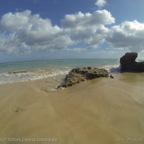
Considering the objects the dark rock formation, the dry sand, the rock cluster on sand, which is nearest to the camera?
the dry sand

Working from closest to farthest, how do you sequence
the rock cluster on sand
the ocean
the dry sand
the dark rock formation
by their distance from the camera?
the dry sand
the rock cluster on sand
the ocean
the dark rock formation

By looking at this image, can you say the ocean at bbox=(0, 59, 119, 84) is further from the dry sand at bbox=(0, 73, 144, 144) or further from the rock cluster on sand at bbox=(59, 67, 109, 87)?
the dry sand at bbox=(0, 73, 144, 144)

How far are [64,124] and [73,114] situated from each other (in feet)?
1.71

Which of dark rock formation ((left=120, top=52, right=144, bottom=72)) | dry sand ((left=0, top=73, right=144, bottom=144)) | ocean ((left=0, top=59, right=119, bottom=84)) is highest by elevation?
dark rock formation ((left=120, top=52, right=144, bottom=72))

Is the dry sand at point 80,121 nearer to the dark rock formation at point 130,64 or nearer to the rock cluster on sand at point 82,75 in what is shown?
the rock cluster on sand at point 82,75

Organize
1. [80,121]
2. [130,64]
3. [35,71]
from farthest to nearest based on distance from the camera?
[35,71] → [130,64] → [80,121]

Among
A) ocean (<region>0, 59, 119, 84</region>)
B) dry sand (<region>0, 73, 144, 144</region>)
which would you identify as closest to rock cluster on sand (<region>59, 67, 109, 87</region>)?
ocean (<region>0, 59, 119, 84</region>)

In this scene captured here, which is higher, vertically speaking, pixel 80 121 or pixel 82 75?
pixel 82 75

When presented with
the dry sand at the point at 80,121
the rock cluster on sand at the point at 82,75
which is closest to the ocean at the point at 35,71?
the rock cluster on sand at the point at 82,75

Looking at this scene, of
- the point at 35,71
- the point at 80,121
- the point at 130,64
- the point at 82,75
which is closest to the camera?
the point at 80,121

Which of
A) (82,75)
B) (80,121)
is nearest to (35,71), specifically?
(82,75)

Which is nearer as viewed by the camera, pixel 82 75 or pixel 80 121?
pixel 80 121

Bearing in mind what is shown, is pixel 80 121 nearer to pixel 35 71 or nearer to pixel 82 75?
pixel 82 75

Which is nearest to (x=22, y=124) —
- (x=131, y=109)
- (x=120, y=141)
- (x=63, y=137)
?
(x=63, y=137)
